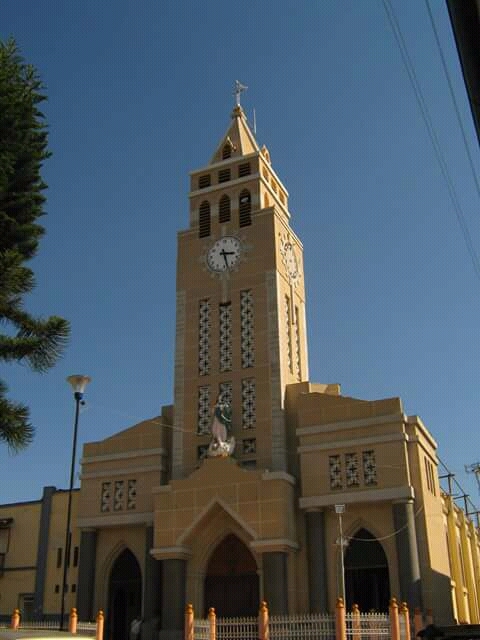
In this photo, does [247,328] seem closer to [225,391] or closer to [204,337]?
[204,337]

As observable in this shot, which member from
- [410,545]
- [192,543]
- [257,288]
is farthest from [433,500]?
[257,288]

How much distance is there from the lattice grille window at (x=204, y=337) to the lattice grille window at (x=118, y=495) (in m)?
6.58

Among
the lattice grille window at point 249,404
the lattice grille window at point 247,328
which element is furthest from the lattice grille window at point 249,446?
the lattice grille window at point 247,328

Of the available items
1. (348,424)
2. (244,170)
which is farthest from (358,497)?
(244,170)

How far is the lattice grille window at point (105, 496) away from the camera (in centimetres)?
3562

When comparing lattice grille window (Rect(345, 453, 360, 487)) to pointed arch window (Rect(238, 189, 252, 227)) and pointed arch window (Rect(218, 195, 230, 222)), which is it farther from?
pointed arch window (Rect(218, 195, 230, 222))

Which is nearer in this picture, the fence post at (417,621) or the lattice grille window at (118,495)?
the fence post at (417,621)

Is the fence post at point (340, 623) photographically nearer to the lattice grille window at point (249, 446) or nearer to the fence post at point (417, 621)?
the fence post at point (417, 621)

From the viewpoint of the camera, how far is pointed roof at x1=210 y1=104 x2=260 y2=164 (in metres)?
42.4

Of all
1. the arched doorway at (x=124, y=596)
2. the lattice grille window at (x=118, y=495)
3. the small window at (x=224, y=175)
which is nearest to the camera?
the arched doorway at (x=124, y=596)

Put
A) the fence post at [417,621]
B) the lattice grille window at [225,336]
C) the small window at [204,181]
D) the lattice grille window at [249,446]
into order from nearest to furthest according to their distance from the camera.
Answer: the fence post at [417,621]
the lattice grille window at [249,446]
the lattice grille window at [225,336]
the small window at [204,181]

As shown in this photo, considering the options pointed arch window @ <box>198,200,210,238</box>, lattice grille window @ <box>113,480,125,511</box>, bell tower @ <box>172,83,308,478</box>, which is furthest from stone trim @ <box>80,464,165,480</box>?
pointed arch window @ <box>198,200,210,238</box>

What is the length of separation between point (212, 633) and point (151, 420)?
45.6 feet

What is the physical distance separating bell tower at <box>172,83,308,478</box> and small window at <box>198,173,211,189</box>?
0.06m
